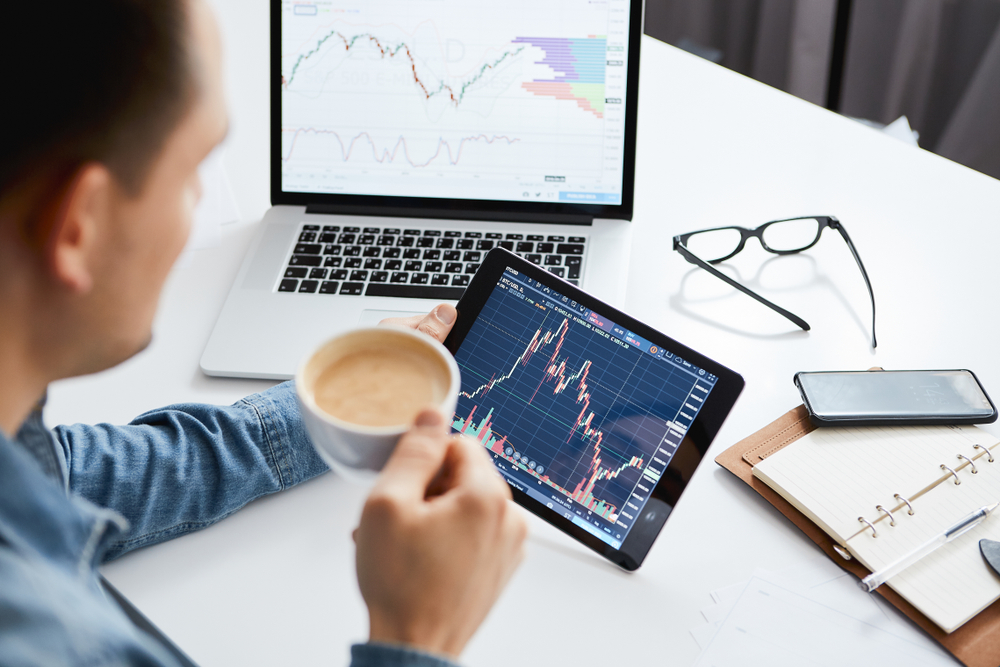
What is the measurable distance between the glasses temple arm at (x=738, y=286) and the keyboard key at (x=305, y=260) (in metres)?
0.47

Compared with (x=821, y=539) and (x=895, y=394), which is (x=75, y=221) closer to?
(x=821, y=539)

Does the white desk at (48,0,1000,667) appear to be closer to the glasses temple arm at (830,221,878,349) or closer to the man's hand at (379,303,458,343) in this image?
the glasses temple arm at (830,221,878,349)

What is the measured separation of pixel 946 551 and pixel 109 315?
2.30 ft

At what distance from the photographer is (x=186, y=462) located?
756mm

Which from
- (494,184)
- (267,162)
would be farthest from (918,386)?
(267,162)

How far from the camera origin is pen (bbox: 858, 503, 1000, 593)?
26.9 inches

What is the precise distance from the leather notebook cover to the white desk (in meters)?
0.01

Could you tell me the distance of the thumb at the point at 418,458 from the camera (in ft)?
1.64

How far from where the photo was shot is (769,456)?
0.80m

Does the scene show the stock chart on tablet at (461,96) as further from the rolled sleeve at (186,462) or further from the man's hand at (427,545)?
the man's hand at (427,545)

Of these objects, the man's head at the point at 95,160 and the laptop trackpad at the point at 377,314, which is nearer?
the man's head at the point at 95,160

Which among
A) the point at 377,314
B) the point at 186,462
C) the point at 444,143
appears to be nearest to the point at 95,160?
the point at 186,462

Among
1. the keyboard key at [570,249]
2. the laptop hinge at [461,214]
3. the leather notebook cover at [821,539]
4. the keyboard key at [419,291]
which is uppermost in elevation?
the laptop hinge at [461,214]

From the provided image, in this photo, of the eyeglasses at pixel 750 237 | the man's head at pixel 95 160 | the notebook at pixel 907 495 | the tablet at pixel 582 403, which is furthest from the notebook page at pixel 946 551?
the man's head at pixel 95 160
